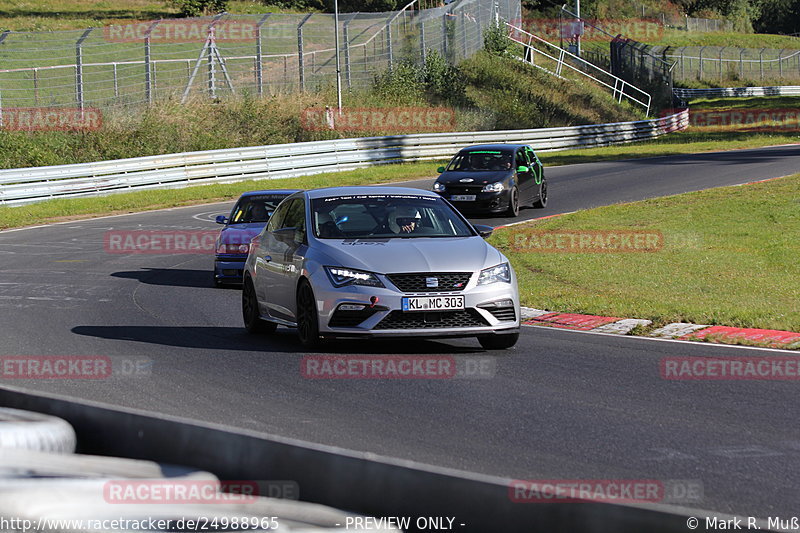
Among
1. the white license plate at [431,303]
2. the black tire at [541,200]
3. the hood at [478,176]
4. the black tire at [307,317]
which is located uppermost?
the white license plate at [431,303]

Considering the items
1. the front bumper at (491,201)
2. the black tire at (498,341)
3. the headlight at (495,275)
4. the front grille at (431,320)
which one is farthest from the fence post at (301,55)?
the front grille at (431,320)

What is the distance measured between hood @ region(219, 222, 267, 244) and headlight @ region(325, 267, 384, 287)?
7.10m

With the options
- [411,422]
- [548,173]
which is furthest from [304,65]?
[411,422]

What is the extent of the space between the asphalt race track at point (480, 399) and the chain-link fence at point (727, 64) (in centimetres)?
8547

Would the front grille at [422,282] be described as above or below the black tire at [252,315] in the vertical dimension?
above

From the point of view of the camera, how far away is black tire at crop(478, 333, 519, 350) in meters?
10.8

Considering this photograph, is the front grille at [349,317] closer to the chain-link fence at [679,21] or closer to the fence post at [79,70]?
the fence post at [79,70]

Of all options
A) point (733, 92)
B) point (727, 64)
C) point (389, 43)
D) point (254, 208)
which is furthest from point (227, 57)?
point (727, 64)

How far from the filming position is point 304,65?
46344mm

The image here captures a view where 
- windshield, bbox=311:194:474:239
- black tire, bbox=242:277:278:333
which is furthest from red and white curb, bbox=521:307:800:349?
black tire, bbox=242:277:278:333

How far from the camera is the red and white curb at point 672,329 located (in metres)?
11.3

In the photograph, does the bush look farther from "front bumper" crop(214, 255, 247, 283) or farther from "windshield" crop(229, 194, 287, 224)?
"front bumper" crop(214, 255, 247, 283)

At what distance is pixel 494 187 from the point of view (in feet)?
83.8

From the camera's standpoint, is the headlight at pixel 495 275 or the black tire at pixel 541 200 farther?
the black tire at pixel 541 200
